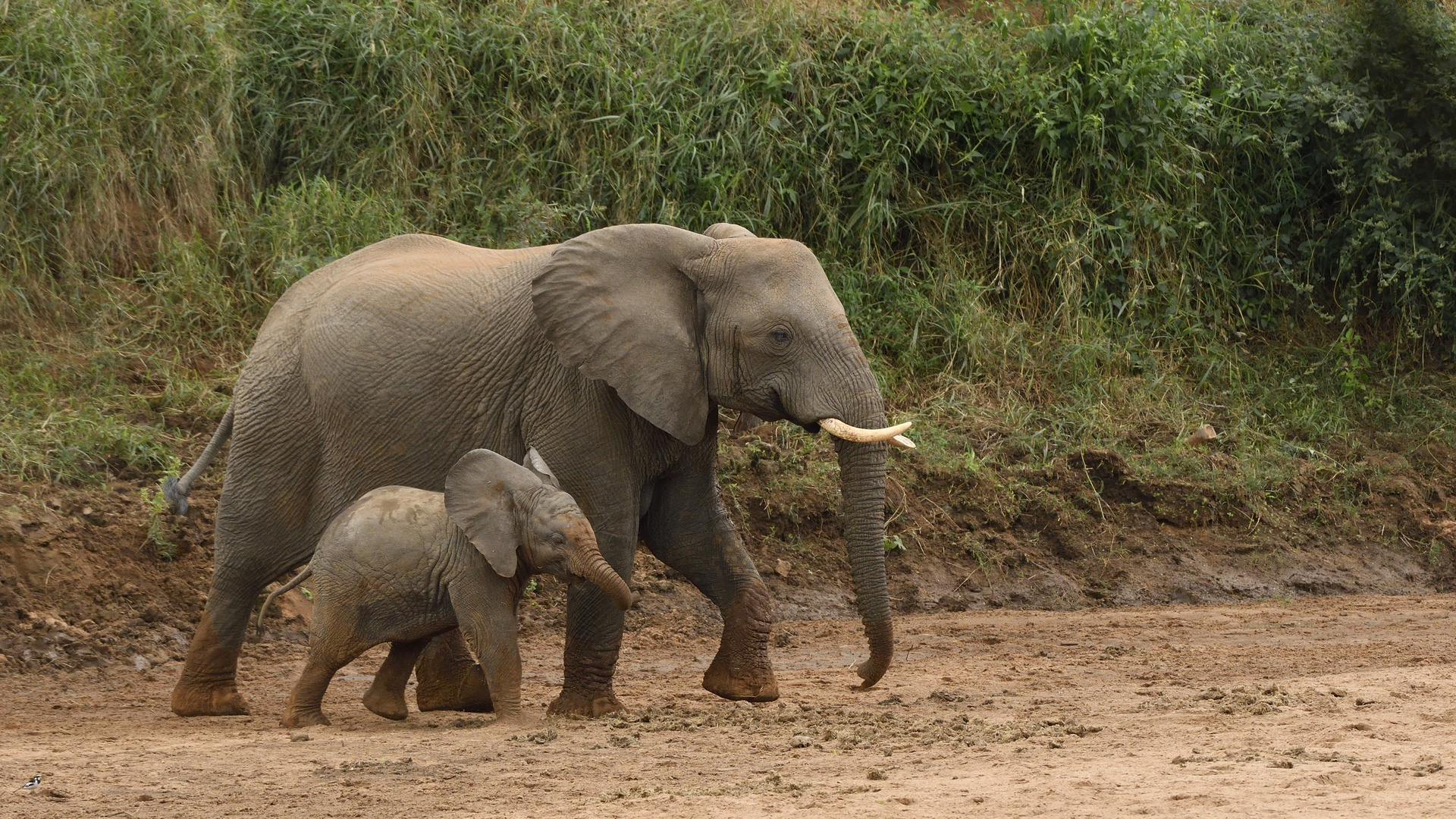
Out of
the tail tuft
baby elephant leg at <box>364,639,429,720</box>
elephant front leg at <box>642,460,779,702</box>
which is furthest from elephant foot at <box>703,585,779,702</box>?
the tail tuft

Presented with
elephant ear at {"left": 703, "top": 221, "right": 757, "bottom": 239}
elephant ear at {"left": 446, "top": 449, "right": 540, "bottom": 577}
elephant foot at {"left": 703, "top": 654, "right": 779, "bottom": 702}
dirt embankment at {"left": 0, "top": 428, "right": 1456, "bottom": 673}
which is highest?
elephant ear at {"left": 703, "top": 221, "right": 757, "bottom": 239}

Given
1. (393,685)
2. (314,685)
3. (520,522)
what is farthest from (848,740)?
(314,685)

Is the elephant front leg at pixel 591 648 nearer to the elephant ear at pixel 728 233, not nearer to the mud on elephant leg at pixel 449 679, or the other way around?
the mud on elephant leg at pixel 449 679

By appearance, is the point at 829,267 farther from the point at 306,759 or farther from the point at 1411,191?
the point at 306,759

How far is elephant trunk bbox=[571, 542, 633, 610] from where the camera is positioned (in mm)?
6297

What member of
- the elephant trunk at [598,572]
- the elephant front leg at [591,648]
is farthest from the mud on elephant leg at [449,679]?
the elephant trunk at [598,572]

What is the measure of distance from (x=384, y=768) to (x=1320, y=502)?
288 inches

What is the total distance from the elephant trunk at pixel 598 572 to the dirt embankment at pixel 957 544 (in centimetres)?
276

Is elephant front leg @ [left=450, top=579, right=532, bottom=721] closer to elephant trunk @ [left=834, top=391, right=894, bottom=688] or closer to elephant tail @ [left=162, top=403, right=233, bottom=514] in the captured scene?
elephant trunk @ [left=834, top=391, right=894, bottom=688]

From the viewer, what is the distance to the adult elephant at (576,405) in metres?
6.69

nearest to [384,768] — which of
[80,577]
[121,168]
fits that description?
[80,577]

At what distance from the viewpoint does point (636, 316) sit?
22.2 feet

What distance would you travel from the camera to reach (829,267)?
39.2 feet

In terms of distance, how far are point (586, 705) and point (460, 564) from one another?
2.70 feet
